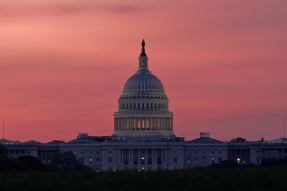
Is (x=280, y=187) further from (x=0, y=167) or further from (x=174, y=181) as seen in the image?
(x=0, y=167)

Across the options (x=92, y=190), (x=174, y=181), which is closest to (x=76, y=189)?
(x=92, y=190)

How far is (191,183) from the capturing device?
337 ft

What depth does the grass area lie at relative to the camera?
101 metres

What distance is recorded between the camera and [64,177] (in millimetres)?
105812

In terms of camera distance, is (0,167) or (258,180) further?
(0,167)

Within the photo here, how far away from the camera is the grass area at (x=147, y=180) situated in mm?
101188

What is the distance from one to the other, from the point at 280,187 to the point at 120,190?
10.9 meters

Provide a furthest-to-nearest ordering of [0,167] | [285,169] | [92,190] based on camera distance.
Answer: [0,167]
[285,169]
[92,190]

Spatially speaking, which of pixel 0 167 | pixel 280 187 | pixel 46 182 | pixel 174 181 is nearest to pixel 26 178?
pixel 46 182

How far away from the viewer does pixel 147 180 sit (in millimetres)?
103875


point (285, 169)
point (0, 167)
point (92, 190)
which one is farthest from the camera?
point (0, 167)

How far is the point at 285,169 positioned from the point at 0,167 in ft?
175

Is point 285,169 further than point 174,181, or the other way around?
point 285,169

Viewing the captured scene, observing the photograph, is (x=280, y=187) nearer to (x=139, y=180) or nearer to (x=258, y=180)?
(x=258, y=180)
